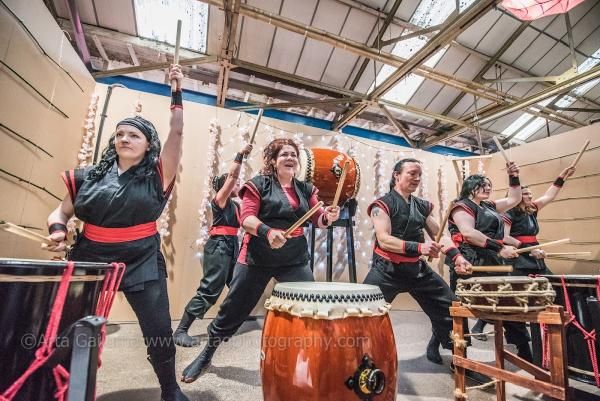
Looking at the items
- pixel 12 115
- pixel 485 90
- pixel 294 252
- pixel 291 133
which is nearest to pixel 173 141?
pixel 294 252

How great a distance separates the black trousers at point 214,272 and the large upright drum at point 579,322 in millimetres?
2438

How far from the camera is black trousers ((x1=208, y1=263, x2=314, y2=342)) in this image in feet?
5.96

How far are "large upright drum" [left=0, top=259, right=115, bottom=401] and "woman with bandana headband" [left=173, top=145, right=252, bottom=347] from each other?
5.69 ft

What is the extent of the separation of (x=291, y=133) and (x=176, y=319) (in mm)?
2820

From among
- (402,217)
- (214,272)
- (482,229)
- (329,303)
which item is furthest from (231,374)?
(482,229)

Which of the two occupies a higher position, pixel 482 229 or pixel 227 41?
pixel 227 41

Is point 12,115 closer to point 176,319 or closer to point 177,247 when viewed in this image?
point 177,247

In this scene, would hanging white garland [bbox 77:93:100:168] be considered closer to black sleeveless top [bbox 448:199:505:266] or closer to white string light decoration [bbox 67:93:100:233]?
white string light decoration [bbox 67:93:100:233]

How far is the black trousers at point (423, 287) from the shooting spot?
80.7 inches

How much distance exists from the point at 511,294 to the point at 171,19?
4494 millimetres

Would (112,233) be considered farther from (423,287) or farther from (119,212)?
(423,287)

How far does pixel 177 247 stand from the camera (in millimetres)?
3451

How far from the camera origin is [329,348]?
43.7 inches

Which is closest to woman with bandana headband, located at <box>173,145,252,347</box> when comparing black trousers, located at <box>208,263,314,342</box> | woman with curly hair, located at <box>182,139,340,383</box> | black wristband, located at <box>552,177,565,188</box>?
woman with curly hair, located at <box>182,139,340,383</box>
